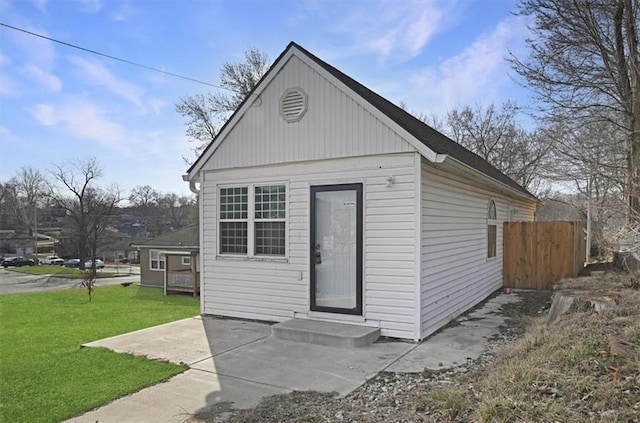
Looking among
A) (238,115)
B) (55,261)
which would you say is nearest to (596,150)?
(238,115)

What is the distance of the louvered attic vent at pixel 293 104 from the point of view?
7340 mm

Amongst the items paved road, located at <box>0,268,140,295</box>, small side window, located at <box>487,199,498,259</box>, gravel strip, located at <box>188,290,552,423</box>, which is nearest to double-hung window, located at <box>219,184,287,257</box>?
gravel strip, located at <box>188,290,552,423</box>

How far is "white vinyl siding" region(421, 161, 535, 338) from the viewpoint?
22.0 feet

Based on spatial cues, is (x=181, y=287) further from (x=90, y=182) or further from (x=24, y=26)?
(x=90, y=182)

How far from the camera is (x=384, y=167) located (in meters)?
6.60

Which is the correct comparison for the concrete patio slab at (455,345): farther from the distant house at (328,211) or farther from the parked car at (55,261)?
the parked car at (55,261)

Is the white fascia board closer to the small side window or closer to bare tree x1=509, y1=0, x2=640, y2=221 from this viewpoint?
the small side window

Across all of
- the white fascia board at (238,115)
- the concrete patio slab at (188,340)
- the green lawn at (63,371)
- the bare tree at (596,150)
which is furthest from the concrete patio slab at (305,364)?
the bare tree at (596,150)

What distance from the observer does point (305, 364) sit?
5277 mm

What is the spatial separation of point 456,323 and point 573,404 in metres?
4.70

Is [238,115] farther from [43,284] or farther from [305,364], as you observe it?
[43,284]

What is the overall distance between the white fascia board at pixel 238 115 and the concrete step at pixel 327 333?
3.73m

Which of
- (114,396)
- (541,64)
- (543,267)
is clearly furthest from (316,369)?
(541,64)

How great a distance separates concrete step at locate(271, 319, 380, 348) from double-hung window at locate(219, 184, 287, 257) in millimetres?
1426
